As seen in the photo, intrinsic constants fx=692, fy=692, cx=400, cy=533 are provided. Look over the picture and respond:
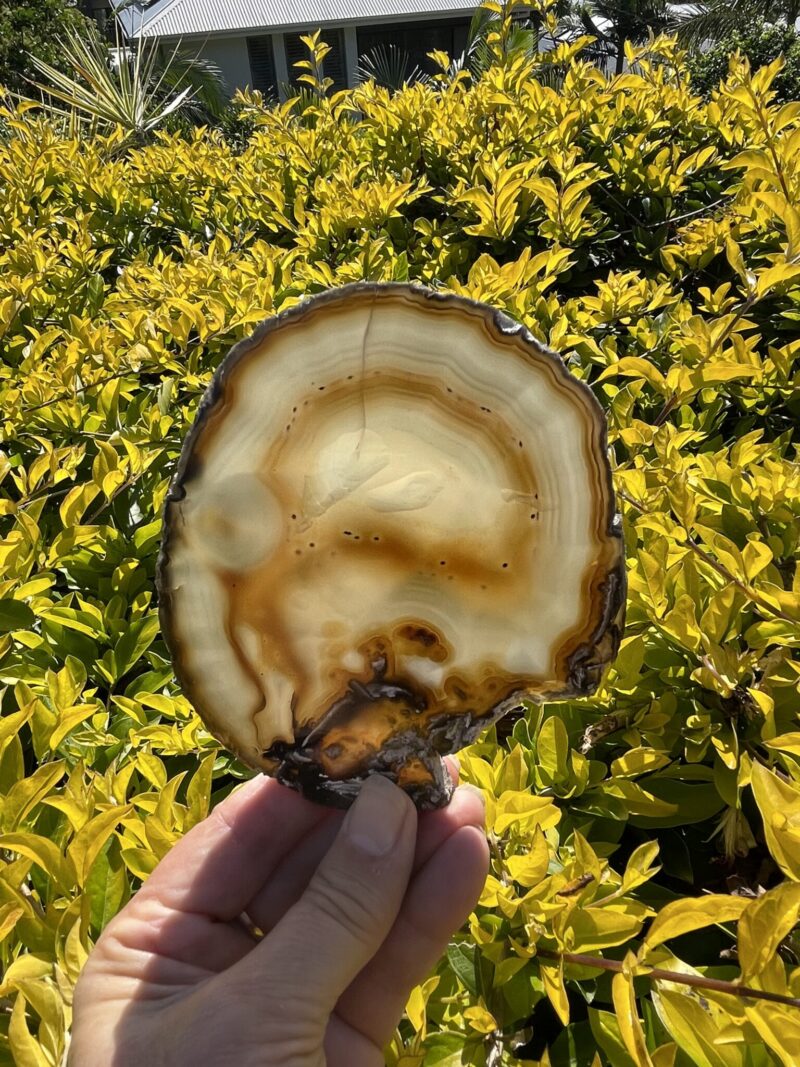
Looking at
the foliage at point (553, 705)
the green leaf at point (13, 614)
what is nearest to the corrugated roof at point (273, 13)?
the foliage at point (553, 705)

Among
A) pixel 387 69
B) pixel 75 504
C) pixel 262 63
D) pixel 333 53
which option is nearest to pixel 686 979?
pixel 75 504

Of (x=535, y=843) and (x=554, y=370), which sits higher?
(x=554, y=370)

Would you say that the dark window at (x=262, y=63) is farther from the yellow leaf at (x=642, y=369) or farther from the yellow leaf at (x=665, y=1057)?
the yellow leaf at (x=665, y=1057)

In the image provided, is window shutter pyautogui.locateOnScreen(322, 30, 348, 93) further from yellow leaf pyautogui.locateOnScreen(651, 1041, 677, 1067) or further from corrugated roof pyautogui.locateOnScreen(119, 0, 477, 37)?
yellow leaf pyautogui.locateOnScreen(651, 1041, 677, 1067)

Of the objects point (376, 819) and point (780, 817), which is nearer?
point (780, 817)

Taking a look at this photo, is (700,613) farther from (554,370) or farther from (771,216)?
(771,216)

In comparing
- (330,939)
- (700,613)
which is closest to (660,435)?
(700,613)

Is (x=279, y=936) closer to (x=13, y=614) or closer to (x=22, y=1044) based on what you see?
(x=22, y=1044)
